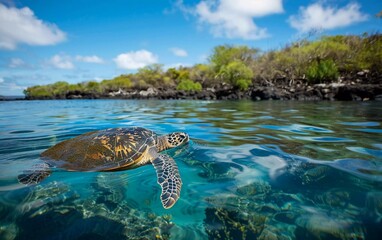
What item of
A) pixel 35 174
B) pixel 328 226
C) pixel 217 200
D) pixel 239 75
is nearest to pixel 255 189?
pixel 217 200

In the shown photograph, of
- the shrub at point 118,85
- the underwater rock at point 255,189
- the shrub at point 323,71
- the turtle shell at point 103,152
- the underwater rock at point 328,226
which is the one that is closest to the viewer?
the underwater rock at point 328,226

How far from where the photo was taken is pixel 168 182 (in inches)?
107

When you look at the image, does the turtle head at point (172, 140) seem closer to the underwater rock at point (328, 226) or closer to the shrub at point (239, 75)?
the underwater rock at point (328, 226)

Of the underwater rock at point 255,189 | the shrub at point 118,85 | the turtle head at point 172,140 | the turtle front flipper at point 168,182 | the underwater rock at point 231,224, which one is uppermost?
the shrub at point 118,85

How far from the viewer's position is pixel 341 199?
2422 millimetres

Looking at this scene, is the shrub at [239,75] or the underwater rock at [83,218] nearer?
the underwater rock at [83,218]

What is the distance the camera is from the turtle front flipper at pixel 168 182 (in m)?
2.47

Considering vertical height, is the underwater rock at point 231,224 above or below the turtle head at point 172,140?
below

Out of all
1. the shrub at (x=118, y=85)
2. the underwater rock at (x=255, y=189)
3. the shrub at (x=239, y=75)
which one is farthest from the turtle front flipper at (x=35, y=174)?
the shrub at (x=118, y=85)

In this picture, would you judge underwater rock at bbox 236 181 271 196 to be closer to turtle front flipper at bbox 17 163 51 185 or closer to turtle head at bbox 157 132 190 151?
turtle head at bbox 157 132 190 151

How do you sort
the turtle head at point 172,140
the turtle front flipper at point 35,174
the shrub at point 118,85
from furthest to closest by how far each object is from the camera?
the shrub at point 118,85
the turtle head at point 172,140
the turtle front flipper at point 35,174

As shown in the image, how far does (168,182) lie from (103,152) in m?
1.54

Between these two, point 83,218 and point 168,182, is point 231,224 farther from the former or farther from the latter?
point 83,218

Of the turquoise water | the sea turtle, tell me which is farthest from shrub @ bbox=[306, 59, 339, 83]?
the sea turtle
